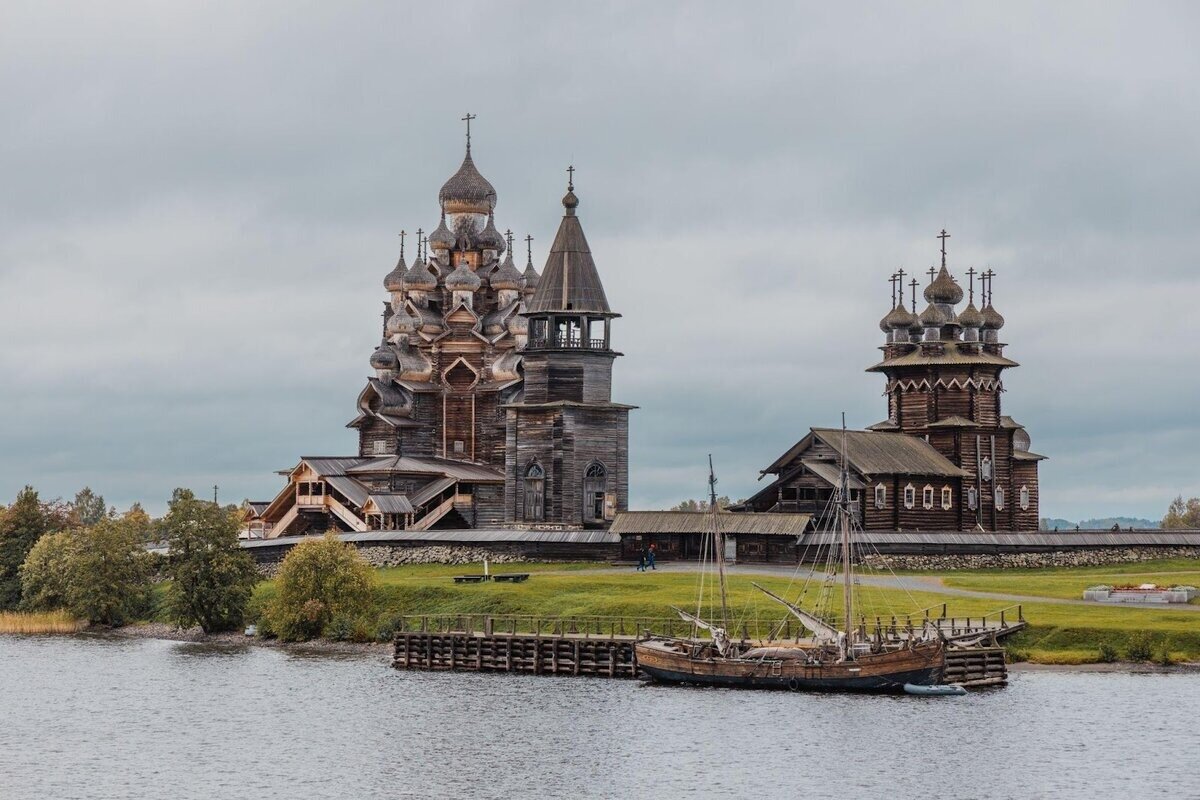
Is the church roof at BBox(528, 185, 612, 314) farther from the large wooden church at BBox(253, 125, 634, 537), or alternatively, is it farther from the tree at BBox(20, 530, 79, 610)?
the tree at BBox(20, 530, 79, 610)

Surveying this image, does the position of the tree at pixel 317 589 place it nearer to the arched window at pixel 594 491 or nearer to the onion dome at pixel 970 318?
the arched window at pixel 594 491

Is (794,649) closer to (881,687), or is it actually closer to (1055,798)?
(881,687)

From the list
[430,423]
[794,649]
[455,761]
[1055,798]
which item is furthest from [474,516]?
[1055,798]

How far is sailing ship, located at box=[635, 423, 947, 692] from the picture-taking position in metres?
67.1

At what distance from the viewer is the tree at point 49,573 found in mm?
99938

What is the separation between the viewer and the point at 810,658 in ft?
223

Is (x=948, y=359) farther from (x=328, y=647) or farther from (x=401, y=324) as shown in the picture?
(x=328, y=647)

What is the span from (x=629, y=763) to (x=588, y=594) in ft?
92.4

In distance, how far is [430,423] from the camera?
376 ft

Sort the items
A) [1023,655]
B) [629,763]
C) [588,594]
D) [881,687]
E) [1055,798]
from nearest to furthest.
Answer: [1055,798], [629,763], [881,687], [1023,655], [588,594]

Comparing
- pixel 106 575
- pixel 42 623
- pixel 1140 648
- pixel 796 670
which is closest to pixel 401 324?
pixel 106 575

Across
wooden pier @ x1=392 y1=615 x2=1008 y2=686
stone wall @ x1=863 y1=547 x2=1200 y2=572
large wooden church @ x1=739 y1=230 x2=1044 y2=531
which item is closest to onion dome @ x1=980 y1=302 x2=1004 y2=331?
large wooden church @ x1=739 y1=230 x2=1044 y2=531

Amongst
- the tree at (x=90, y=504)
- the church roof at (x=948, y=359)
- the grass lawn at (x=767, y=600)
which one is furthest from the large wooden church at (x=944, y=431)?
the tree at (x=90, y=504)

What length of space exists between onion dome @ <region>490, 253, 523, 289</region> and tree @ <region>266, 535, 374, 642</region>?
32139mm
